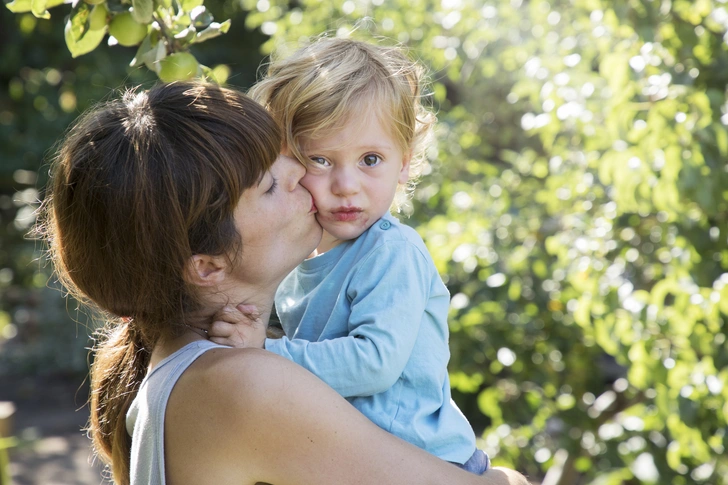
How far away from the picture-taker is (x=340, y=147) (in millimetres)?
1567

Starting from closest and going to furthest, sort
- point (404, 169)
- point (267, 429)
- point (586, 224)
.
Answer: point (267, 429), point (404, 169), point (586, 224)

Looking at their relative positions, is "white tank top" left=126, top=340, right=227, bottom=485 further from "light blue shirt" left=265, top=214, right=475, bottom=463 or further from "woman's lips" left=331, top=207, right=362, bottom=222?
"woman's lips" left=331, top=207, right=362, bottom=222

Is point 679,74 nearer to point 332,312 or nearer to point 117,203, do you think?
point 332,312

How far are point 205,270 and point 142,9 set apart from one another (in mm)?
496

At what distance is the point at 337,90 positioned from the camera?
1.58 meters

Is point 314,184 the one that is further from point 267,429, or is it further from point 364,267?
point 267,429

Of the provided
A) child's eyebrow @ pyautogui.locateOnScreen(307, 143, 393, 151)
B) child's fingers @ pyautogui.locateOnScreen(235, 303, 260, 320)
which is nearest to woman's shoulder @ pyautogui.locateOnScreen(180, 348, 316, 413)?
child's fingers @ pyautogui.locateOnScreen(235, 303, 260, 320)

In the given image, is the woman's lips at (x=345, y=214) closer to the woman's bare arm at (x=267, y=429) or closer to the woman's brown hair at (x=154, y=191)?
Answer: the woman's brown hair at (x=154, y=191)

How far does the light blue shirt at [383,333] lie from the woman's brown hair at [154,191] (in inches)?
9.0

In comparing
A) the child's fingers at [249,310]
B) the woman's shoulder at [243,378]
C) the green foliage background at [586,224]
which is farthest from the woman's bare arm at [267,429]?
the green foliage background at [586,224]

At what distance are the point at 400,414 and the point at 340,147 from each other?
0.53 metres

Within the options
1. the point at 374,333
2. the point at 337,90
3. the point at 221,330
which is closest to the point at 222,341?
the point at 221,330

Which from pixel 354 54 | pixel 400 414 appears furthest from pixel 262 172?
pixel 400 414

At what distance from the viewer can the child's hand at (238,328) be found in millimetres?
1394
